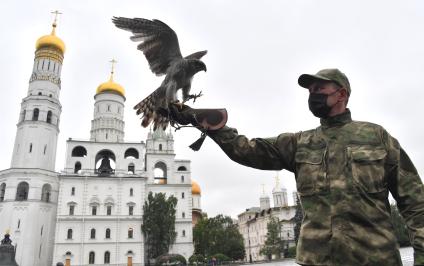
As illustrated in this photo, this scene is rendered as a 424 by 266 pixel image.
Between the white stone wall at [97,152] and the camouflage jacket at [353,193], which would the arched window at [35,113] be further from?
the camouflage jacket at [353,193]

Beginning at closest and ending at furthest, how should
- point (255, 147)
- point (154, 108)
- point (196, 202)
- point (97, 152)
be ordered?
point (255, 147)
point (154, 108)
point (97, 152)
point (196, 202)

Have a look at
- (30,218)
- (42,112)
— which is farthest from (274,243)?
(42,112)

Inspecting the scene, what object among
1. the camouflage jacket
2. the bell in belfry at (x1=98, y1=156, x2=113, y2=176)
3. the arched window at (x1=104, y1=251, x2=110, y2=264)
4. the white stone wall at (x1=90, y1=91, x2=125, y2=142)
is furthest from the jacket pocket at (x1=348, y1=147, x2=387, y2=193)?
the white stone wall at (x1=90, y1=91, x2=125, y2=142)

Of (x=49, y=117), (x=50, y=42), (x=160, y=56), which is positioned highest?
(x=50, y=42)

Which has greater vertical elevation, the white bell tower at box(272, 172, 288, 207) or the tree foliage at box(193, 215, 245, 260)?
the white bell tower at box(272, 172, 288, 207)

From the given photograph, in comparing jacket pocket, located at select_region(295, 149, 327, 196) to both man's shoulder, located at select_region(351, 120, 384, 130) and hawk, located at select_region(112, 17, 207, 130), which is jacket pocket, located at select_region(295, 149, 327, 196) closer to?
man's shoulder, located at select_region(351, 120, 384, 130)

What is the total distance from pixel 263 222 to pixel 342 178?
73.6 meters

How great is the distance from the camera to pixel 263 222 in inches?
2862

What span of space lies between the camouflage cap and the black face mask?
11 cm

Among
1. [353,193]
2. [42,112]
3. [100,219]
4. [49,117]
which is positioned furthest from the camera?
[49,117]

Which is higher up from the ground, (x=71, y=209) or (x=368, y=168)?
(x=71, y=209)

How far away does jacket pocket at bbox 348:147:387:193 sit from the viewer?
2.16m

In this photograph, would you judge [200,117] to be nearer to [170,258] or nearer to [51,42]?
[170,258]

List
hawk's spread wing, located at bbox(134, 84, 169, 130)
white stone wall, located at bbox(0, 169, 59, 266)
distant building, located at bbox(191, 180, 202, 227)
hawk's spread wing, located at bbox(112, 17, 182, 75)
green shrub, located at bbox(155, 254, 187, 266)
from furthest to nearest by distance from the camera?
1. distant building, located at bbox(191, 180, 202, 227)
2. white stone wall, located at bbox(0, 169, 59, 266)
3. green shrub, located at bbox(155, 254, 187, 266)
4. hawk's spread wing, located at bbox(112, 17, 182, 75)
5. hawk's spread wing, located at bbox(134, 84, 169, 130)
